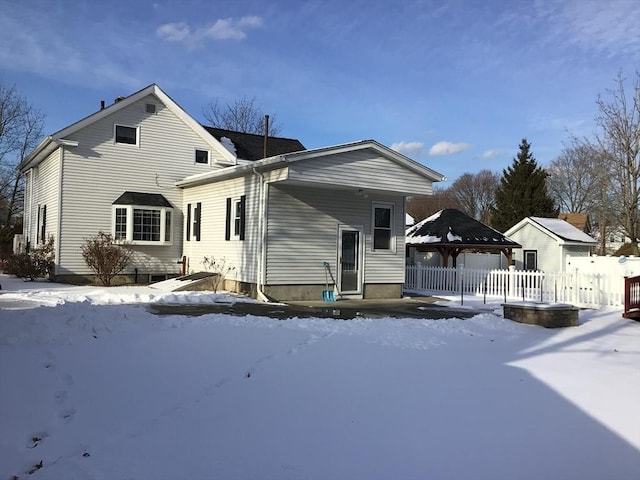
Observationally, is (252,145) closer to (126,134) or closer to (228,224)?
(126,134)

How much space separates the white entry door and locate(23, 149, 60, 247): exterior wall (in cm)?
983

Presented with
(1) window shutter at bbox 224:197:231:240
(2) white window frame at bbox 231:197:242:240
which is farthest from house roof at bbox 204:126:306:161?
(2) white window frame at bbox 231:197:242:240

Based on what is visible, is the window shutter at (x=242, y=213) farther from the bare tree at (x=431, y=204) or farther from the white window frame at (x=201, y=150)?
the bare tree at (x=431, y=204)

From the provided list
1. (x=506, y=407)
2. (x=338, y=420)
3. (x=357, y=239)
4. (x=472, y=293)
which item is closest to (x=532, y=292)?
(x=472, y=293)

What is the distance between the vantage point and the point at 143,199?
19484 millimetres

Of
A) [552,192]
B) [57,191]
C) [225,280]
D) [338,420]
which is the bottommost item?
[338,420]

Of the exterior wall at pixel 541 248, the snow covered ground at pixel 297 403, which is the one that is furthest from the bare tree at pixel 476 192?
the snow covered ground at pixel 297 403

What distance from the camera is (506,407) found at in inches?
233

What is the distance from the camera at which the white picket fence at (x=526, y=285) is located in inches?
622

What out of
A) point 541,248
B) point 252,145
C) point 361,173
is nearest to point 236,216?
point 361,173

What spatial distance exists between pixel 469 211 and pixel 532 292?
58848 millimetres

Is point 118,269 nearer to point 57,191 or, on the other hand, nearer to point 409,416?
point 57,191

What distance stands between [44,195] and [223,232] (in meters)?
8.80

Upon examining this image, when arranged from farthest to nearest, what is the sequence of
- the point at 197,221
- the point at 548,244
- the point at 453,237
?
1. the point at 548,244
2. the point at 453,237
3. the point at 197,221
